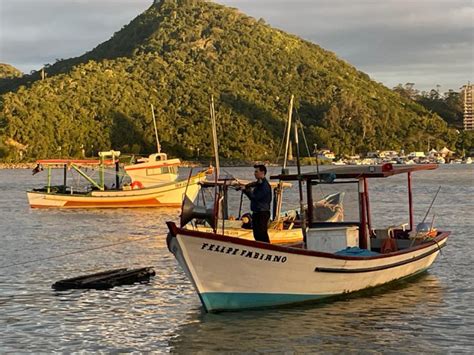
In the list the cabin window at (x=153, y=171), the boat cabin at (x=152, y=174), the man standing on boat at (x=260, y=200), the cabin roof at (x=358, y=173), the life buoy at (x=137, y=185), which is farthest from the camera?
the cabin window at (x=153, y=171)

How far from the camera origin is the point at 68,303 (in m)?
19.0

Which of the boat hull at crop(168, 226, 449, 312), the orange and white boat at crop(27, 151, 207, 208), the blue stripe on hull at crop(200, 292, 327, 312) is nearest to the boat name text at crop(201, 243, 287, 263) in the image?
the boat hull at crop(168, 226, 449, 312)

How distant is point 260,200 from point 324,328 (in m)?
3.17

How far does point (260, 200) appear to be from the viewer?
57.4 feet

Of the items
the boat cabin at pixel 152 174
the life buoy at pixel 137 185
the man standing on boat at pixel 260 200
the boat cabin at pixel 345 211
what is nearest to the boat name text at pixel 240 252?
the man standing on boat at pixel 260 200

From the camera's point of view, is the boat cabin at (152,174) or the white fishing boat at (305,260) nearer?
the white fishing boat at (305,260)

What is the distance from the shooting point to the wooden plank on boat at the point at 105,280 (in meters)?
20.8

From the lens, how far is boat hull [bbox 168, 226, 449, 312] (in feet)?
52.0

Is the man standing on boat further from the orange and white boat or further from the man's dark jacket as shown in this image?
the orange and white boat

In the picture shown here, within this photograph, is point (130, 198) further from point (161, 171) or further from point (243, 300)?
point (243, 300)

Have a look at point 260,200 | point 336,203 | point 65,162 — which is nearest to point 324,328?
point 260,200

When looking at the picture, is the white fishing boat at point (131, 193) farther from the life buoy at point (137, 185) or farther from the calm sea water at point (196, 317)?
the calm sea water at point (196, 317)

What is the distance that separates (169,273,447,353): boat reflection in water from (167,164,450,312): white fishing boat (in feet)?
1.11

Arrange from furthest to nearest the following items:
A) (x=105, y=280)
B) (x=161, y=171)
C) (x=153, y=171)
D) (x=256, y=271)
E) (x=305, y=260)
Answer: (x=161, y=171) < (x=153, y=171) < (x=105, y=280) < (x=305, y=260) < (x=256, y=271)
